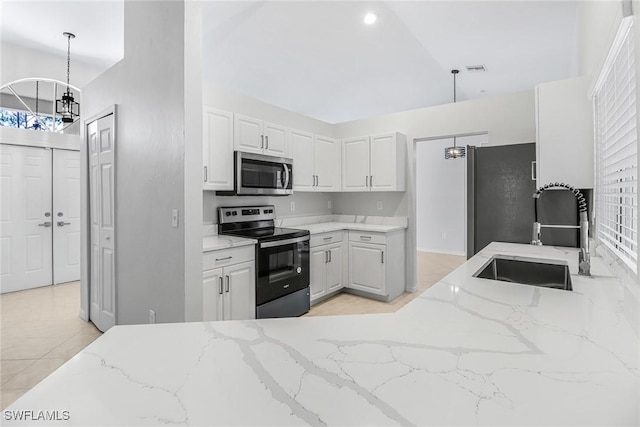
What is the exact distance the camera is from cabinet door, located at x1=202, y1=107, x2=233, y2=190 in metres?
2.97

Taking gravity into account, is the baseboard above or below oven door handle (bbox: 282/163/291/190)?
below

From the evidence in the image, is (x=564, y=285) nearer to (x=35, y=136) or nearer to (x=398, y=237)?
(x=398, y=237)

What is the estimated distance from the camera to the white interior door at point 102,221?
293 cm

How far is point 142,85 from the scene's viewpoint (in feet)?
8.23

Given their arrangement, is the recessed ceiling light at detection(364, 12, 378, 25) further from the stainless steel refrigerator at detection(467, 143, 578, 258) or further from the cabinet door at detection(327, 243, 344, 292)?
the cabinet door at detection(327, 243, 344, 292)

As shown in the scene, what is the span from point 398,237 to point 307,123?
188cm

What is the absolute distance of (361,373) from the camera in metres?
0.69

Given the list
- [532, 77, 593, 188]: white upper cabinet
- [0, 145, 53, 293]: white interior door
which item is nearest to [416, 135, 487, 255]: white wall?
[532, 77, 593, 188]: white upper cabinet

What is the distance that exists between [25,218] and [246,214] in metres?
3.25

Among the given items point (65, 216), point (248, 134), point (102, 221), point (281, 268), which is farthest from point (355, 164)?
point (65, 216)

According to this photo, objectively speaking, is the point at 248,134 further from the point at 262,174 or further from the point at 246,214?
the point at 246,214

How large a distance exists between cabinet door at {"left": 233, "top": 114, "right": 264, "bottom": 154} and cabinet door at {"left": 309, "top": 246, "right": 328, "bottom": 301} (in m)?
1.26

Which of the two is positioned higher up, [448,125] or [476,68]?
[476,68]

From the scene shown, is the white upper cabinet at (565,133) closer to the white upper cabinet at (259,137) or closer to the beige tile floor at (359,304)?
the beige tile floor at (359,304)
